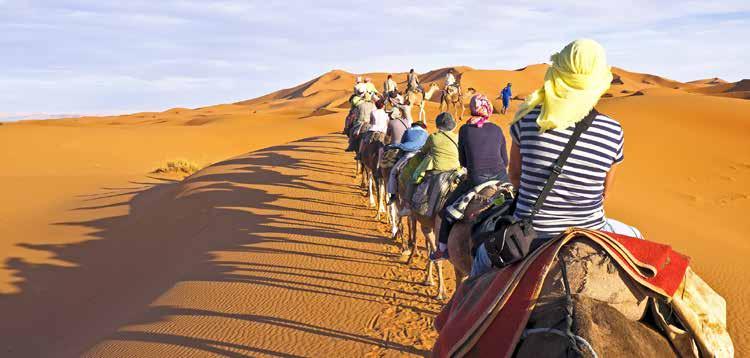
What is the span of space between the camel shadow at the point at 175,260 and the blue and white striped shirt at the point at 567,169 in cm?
334

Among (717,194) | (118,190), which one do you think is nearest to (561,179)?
(717,194)

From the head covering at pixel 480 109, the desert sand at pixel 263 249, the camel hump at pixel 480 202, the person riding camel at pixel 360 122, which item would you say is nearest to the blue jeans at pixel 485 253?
the camel hump at pixel 480 202

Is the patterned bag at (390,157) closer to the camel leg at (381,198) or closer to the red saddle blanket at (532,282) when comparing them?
the camel leg at (381,198)

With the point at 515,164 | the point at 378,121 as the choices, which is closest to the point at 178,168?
the point at 378,121

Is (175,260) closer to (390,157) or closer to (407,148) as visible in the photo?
(390,157)

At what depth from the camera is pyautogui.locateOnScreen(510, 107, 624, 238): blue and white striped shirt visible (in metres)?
3.32

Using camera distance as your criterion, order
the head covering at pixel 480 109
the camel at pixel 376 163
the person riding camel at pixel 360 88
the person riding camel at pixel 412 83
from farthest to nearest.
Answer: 1. the person riding camel at pixel 412 83
2. the person riding camel at pixel 360 88
3. the camel at pixel 376 163
4. the head covering at pixel 480 109

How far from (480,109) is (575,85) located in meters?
2.78

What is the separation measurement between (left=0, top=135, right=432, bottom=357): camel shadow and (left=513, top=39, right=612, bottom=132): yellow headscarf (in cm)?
389

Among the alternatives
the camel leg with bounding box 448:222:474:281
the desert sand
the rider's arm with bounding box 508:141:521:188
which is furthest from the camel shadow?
the rider's arm with bounding box 508:141:521:188

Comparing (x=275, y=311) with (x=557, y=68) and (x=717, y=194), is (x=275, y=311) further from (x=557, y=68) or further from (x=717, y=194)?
(x=717, y=194)

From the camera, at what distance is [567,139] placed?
3.31m

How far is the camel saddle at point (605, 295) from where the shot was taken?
280cm

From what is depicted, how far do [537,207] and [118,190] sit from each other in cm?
2342
